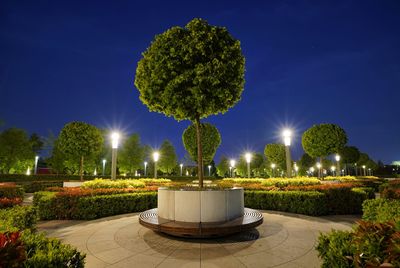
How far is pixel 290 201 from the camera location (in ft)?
37.4

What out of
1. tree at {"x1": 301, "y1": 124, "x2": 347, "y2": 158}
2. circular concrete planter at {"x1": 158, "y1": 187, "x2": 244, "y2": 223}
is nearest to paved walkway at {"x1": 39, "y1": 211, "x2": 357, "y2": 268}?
circular concrete planter at {"x1": 158, "y1": 187, "x2": 244, "y2": 223}

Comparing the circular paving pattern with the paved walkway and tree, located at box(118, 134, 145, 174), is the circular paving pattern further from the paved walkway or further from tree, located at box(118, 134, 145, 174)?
tree, located at box(118, 134, 145, 174)

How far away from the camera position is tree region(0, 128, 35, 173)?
36.8 m

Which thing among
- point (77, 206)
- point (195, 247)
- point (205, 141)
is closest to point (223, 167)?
point (205, 141)

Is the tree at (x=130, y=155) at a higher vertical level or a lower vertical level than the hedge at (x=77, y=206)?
higher

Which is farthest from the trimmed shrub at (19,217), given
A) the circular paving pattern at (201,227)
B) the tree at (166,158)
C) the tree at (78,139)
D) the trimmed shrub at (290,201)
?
the tree at (166,158)

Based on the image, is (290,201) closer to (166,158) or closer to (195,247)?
(195,247)

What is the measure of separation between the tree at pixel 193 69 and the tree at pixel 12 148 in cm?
3983

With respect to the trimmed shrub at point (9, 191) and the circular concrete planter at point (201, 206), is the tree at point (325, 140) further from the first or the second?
the trimmed shrub at point (9, 191)

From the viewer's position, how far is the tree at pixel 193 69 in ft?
23.8

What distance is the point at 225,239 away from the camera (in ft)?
21.5

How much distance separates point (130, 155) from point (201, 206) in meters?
43.8

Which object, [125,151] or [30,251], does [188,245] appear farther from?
[125,151]

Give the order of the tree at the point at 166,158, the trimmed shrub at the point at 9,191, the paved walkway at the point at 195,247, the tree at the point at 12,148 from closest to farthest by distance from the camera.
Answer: the paved walkway at the point at 195,247 → the trimmed shrub at the point at 9,191 → the tree at the point at 12,148 → the tree at the point at 166,158
